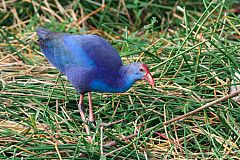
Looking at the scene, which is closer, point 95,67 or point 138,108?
point 95,67

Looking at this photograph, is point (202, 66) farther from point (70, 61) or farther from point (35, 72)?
point (35, 72)

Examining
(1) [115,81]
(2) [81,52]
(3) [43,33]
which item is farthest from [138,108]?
(3) [43,33]

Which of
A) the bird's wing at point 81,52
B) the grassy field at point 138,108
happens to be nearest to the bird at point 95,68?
the bird's wing at point 81,52

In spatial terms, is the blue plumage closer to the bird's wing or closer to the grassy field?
the bird's wing

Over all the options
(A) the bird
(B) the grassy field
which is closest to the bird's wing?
(A) the bird

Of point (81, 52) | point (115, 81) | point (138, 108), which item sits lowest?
point (138, 108)

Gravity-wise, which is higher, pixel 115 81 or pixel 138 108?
pixel 115 81

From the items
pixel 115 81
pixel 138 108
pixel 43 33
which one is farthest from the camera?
pixel 43 33

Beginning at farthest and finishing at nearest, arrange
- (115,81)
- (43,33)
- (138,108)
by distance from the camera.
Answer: (43,33) < (138,108) < (115,81)

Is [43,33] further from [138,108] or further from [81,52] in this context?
[138,108]
